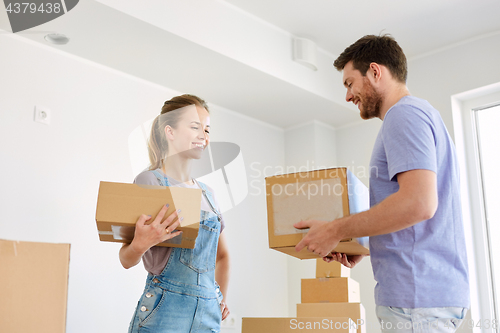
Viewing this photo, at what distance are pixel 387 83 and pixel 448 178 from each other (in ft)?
1.15

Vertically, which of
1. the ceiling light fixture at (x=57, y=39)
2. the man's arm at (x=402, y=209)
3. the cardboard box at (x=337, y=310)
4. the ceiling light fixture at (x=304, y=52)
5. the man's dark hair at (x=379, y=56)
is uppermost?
the ceiling light fixture at (x=304, y=52)

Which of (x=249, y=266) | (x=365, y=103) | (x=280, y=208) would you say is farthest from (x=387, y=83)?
(x=249, y=266)

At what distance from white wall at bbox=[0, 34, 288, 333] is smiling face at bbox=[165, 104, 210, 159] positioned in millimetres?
1130

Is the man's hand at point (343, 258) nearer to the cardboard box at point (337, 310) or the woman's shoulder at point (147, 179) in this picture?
the woman's shoulder at point (147, 179)

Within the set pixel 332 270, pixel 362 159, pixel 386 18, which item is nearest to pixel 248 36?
pixel 386 18

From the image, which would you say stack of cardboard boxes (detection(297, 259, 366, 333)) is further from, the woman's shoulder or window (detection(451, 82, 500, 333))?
the woman's shoulder

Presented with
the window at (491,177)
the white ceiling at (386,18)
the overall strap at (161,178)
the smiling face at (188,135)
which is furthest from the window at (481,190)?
the overall strap at (161,178)

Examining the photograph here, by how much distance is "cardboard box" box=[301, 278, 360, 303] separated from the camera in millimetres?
2598

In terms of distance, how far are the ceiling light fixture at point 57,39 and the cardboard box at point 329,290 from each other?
193cm

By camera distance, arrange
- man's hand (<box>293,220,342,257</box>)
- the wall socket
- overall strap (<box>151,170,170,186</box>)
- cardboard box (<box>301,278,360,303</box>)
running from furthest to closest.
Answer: cardboard box (<box>301,278,360,303</box>) < the wall socket < overall strap (<box>151,170,170,186</box>) < man's hand (<box>293,220,342,257</box>)

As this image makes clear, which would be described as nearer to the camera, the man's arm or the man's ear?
the man's arm

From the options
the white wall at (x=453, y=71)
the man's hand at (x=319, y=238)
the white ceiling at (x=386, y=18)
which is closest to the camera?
the man's hand at (x=319, y=238)

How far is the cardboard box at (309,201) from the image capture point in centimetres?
120

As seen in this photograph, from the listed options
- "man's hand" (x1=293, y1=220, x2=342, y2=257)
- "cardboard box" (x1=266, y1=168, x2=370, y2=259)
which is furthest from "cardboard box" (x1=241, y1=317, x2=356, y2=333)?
"man's hand" (x1=293, y1=220, x2=342, y2=257)
